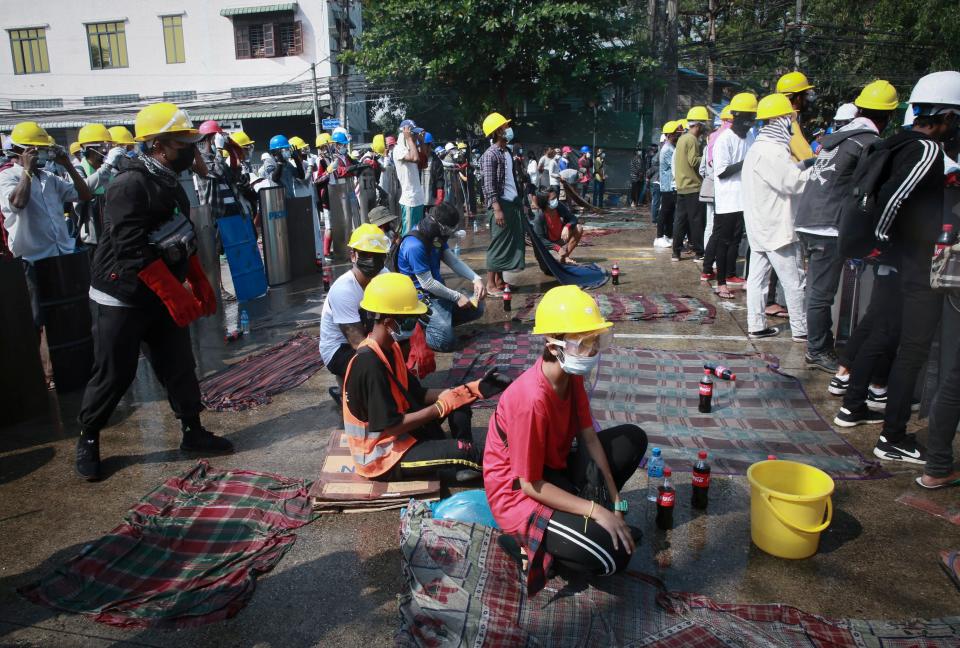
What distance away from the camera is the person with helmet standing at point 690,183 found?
30.9ft

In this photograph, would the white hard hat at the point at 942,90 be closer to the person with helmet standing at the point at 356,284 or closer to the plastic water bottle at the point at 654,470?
the plastic water bottle at the point at 654,470

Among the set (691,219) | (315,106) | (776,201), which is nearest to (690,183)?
(691,219)

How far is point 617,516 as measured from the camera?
298 cm

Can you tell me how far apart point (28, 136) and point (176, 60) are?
99.9 ft

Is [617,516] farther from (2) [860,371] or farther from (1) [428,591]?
(2) [860,371]

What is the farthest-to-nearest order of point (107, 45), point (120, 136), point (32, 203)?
point (107, 45) → point (120, 136) → point (32, 203)

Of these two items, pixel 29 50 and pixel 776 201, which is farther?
pixel 29 50

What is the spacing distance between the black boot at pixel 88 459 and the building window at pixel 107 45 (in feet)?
114

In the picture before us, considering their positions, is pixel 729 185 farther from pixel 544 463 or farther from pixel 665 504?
pixel 544 463

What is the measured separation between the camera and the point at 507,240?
8234 millimetres

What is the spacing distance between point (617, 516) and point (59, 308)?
4.93 m

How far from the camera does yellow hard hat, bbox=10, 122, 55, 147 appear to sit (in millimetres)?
5793

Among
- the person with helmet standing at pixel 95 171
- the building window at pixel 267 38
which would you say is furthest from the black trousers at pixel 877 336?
the building window at pixel 267 38

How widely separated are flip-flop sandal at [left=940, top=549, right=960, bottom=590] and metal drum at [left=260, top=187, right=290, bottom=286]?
8.26 metres
